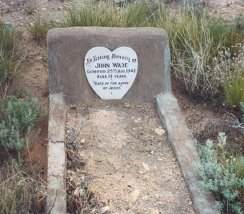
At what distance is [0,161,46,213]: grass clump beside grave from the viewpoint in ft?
10.3

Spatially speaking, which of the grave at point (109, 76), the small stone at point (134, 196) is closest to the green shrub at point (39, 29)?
the grave at point (109, 76)

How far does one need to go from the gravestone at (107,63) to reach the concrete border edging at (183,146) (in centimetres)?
20

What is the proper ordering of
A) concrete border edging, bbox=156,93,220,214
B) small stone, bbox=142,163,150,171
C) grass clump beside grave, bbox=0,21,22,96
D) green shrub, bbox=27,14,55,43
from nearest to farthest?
concrete border edging, bbox=156,93,220,214
small stone, bbox=142,163,150,171
grass clump beside grave, bbox=0,21,22,96
green shrub, bbox=27,14,55,43

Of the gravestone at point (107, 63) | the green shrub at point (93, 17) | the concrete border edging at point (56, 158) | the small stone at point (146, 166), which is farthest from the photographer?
the green shrub at point (93, 17)

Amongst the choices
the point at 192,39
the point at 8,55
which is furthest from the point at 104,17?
the point at 8,55

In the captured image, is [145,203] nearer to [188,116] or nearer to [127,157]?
[127,157]

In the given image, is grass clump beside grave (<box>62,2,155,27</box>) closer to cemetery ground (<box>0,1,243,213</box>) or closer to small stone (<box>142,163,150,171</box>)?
cemetery ground (<box>0,1,243,213</box>)

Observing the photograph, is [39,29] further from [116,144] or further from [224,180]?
[224,180]

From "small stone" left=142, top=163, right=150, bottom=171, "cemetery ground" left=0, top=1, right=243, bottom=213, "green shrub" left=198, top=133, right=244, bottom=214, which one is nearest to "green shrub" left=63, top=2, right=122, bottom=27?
"cemetery ground" left=0, top=1, right=243, bottom=213

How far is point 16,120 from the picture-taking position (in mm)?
3996

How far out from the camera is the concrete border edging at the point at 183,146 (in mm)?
3428

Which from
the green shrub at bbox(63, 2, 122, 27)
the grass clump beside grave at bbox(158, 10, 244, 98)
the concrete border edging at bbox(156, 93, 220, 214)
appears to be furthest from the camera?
the green shrub at bbox(63, 2, 122, 27)

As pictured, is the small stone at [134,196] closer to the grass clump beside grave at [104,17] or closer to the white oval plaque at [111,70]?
the white oval plaque at [111,70]

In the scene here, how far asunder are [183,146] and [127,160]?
0.43 meters
